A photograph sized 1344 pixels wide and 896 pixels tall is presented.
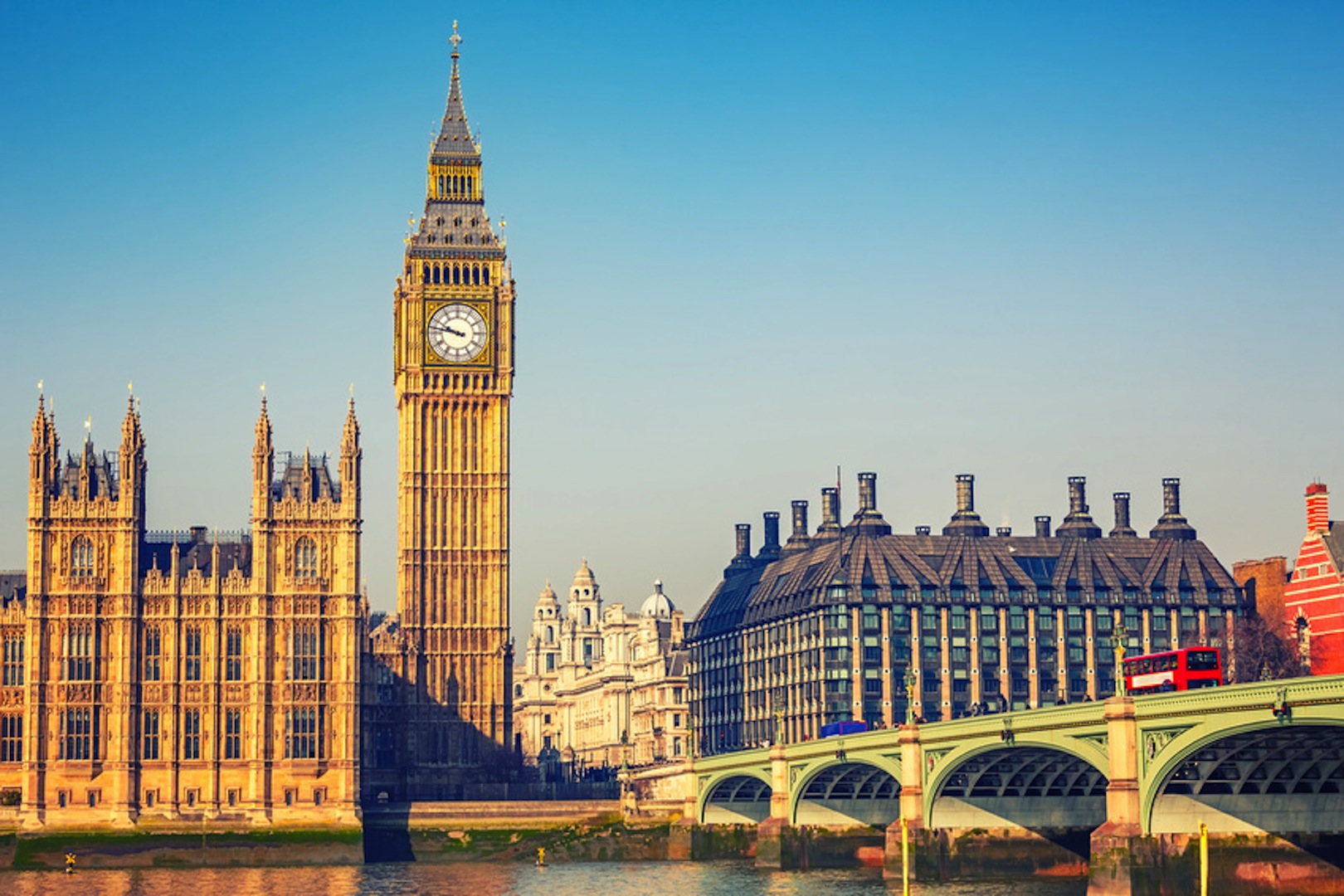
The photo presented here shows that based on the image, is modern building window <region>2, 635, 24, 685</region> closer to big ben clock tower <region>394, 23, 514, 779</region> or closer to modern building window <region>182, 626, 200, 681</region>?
modern building window <region>182, 626, 200, 681</region>

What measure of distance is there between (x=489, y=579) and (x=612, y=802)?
2072 centimetres

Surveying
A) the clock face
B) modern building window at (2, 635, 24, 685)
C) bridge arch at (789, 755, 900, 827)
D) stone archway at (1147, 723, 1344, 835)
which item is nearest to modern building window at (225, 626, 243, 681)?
modern building window at (2, 635, 24, 685)

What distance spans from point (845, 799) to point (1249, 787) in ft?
151

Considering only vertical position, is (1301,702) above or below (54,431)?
below

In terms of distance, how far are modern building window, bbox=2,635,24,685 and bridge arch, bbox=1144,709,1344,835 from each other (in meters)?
83.4

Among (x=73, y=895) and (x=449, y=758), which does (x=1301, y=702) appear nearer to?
(x=73, y=895)

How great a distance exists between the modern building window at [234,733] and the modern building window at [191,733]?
1.84 meters

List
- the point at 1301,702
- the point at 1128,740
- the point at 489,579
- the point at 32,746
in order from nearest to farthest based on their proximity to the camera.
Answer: the point at 1301,702 < the point at 1128,740 < the point at 32,746 < the point at 489,579

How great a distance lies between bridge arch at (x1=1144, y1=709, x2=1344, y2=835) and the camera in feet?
311

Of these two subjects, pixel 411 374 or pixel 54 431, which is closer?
pixel 54 431

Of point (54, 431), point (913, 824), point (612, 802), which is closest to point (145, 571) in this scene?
point (54, 431)

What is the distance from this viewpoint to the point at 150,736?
490 ft

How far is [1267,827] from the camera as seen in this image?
324ft

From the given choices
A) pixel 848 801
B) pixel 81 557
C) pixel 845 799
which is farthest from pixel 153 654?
pixel 848 801
